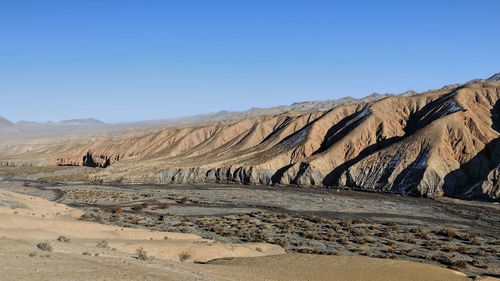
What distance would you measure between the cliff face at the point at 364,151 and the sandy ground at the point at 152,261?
3710cm

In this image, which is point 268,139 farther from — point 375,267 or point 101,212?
point 375,267

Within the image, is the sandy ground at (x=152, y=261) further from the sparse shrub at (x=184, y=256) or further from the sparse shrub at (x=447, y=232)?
the sparse shrub at (x=447, y=232)

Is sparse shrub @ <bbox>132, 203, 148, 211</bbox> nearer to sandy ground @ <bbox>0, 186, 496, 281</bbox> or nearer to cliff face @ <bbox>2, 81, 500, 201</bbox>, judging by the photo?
sandy ground @ <bbox>0, 186, 496, 281</bbox>

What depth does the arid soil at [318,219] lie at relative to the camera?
30.4 meters

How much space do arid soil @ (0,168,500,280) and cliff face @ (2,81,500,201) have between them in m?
5.24

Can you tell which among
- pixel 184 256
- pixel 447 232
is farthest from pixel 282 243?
pixel 447 232

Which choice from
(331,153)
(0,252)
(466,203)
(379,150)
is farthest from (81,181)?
(0,252)

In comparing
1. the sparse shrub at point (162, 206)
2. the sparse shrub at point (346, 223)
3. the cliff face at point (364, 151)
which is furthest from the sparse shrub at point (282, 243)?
the cliff face at point (364, 151)

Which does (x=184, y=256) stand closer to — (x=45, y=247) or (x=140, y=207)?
(x=45, y=247)

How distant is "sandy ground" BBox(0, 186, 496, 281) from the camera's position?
15.4m

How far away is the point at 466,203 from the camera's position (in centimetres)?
5212

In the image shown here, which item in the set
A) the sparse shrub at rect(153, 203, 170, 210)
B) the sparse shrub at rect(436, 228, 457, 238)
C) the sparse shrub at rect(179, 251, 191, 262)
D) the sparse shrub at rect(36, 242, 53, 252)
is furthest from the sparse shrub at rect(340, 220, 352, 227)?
the sparse shrub at rect(36, 242, 53, 252)

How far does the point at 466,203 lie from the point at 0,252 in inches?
1944

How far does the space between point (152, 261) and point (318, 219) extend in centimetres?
2646
